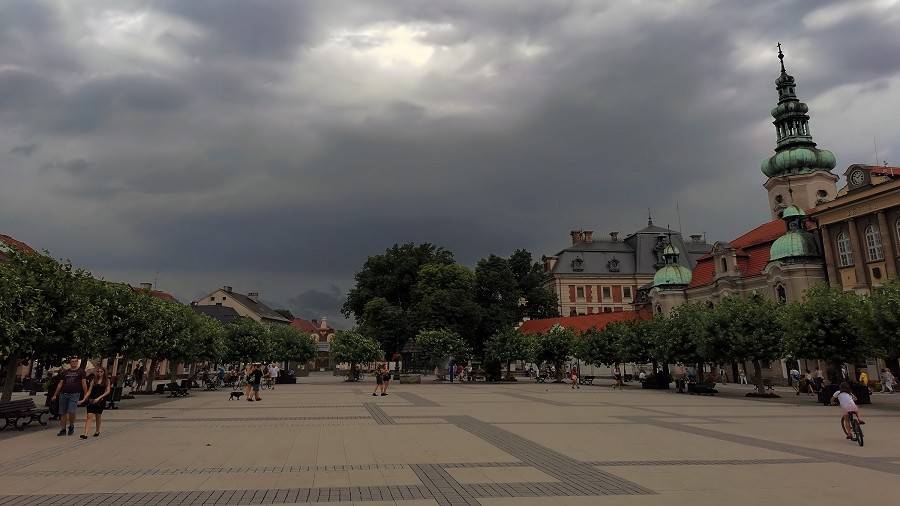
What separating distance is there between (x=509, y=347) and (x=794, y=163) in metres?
37.9

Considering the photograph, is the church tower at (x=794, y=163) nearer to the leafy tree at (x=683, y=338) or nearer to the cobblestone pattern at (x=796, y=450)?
the leafy tree at (x=683, y=338)

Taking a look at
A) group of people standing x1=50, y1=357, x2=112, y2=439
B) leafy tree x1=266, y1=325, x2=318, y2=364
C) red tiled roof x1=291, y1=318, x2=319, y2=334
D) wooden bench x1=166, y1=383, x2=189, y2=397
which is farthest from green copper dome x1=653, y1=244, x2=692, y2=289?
red tiled roof x1=291, y1=318, x2=319, y2=334

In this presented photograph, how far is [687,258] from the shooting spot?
319 feet

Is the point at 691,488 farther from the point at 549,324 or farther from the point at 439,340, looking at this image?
the point at 549,324

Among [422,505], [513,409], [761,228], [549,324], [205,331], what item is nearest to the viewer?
[422,505]

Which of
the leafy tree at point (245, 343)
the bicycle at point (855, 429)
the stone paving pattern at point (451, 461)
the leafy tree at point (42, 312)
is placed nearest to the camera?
the stone paving pattern at point (451, 461)

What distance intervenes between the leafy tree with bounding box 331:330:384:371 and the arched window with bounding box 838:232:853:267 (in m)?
42.6

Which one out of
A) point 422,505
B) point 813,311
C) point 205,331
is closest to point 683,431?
point 422,505

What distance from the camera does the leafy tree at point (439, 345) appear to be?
177 feet

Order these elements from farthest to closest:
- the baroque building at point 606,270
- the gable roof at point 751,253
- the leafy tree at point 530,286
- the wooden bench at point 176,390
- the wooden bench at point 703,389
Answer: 1. the baroque building at point 606,270
2. the leafy tree at point 530,286
3. the gable roof at point 751,253
4. the wooden bench at point 703,389
5. the wooden bench at point 176,390

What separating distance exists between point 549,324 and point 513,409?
5207cm

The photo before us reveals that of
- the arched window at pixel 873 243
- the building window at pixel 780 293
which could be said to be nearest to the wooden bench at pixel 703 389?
the building window at pixel 780 293

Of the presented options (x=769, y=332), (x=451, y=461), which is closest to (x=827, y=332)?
(x=769, y=332)

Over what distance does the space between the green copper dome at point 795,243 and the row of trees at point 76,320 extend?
154 feet
